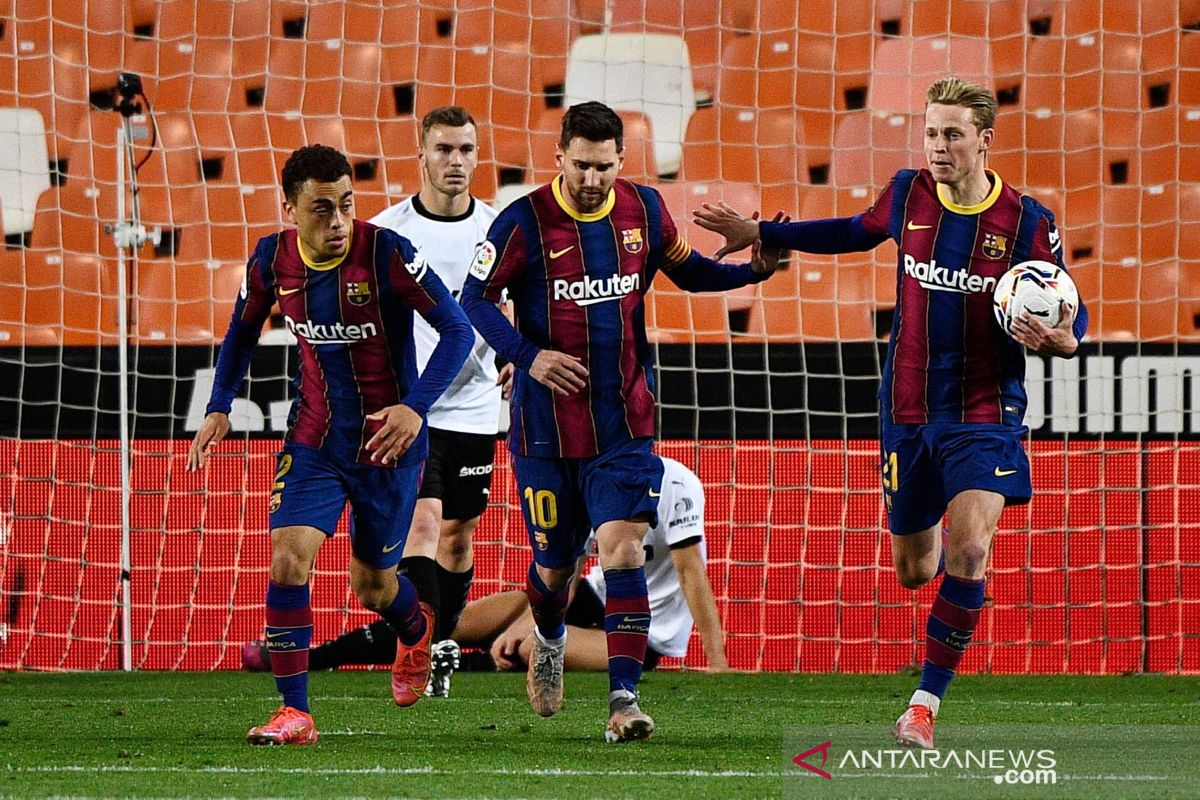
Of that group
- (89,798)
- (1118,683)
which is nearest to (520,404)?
(89,798)

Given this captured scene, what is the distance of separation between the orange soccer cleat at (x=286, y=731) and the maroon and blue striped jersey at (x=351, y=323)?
2.51 ft

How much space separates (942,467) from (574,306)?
1.17 m

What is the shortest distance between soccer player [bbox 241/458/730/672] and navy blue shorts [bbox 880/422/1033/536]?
212cm

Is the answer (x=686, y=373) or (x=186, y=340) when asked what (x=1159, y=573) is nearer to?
(x=686, y=373)

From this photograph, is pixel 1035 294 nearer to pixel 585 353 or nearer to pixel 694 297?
pixel 585 353

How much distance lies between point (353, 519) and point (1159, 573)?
187 inches

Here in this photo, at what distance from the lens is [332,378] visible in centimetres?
501

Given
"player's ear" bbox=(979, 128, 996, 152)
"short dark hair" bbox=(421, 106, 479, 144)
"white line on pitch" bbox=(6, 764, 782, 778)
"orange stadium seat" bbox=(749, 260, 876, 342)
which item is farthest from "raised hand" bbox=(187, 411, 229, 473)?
"orange stadium seat" bbox=(749, 260, 876, 342)

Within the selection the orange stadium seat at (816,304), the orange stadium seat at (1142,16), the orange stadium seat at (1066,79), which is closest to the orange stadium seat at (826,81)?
the orange stadium seat at (816,304)

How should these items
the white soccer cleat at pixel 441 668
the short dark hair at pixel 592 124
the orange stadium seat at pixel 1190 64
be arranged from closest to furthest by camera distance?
the short dark hair at pixel 592 124 → the white soccer cleat at pixel 441 668 → the orange stadium seat at pixel 1190 64

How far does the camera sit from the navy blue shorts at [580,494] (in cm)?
488

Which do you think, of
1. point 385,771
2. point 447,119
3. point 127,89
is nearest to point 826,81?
point 127,89

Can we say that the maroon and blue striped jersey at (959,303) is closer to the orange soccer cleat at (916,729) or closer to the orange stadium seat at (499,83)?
the orange soccer cleat at (916,729)

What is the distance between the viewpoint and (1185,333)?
964 centimetres
